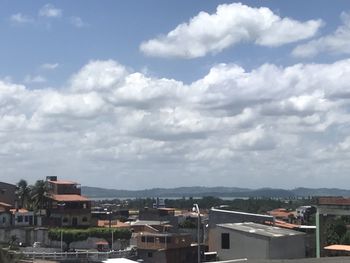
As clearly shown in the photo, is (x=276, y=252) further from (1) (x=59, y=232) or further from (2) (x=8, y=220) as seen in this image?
(2) (x=8, y=220)

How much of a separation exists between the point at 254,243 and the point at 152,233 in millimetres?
32286

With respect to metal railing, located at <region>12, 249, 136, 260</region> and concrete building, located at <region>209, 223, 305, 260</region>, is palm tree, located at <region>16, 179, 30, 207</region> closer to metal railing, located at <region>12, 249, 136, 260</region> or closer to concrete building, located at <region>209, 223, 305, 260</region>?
metal railing, located at <region>12, 249, 136, 260</region>

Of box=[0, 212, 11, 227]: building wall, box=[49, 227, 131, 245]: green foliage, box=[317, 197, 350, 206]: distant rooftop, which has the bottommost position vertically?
box=[49, 227, 131, 245]: green foliage

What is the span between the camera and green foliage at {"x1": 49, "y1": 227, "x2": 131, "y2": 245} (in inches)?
3349

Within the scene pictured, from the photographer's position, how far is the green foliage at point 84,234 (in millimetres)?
85062

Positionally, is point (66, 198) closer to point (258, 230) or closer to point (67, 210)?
point (67, 210)

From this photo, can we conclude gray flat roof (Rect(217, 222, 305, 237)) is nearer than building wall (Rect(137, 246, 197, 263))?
Yes

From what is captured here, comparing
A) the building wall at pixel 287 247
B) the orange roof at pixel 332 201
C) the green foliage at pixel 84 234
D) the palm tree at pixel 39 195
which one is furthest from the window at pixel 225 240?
the palm tree at pixel 39 195

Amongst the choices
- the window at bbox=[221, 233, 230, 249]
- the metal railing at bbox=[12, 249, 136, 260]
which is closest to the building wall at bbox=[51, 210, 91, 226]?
the metal railing at bbox=[12, 249, 136, 260]

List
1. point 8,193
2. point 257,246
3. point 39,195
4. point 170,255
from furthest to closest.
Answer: point 8,193
point 39,195
point 170,255
point 257,246

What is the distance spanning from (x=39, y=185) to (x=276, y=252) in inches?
2151

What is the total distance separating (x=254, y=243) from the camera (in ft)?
157

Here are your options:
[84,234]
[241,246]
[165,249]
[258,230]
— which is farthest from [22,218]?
[241,246]

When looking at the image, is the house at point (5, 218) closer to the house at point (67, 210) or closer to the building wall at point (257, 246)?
the house at point (67, 210)
